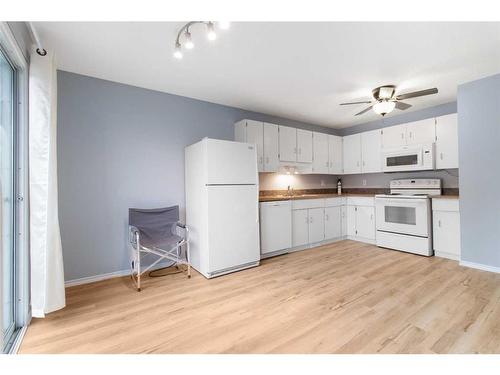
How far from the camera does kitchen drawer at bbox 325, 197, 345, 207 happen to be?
4.29m

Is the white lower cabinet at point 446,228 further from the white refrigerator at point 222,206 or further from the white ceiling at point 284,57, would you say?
the white refrigerator at point 222,206

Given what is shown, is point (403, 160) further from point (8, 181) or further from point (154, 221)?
point (8, 181)

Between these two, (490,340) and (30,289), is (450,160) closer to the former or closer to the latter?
(490,340)

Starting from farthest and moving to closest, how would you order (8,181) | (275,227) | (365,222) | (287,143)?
(365,222)
(287,143)
(275,227)
(8,181)

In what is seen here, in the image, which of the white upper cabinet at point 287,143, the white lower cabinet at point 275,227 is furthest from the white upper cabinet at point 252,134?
the white lower cabinet at point 275,227

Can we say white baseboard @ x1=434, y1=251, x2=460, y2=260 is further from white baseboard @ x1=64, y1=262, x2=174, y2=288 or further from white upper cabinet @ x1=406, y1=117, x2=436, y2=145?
white baseboard @ x1=64, y1=262, x2=174, y2=288

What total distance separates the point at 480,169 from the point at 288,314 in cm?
297

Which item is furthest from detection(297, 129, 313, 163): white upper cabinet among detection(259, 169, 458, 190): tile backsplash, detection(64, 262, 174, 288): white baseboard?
detection(64, 262, 174, 288): white baseboard

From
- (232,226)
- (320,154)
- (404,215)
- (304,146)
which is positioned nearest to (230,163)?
(232,226)

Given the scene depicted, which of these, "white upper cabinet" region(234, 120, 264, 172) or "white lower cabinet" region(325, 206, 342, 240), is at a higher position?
"white upper cabinet" region(234, 120, 264, 172)

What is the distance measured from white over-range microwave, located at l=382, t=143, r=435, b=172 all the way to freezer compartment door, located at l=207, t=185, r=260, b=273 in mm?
2621

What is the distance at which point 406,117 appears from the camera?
4297 mm

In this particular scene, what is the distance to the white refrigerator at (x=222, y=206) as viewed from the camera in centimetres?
283
